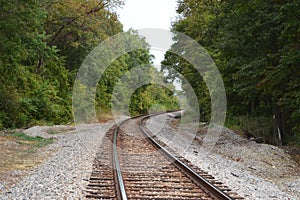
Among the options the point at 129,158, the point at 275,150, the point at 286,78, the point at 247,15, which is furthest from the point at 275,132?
the point at 129,158

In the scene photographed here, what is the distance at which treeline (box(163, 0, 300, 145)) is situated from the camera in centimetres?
1159

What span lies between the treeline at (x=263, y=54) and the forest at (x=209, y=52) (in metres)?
0.04

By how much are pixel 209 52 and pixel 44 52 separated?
10170mm

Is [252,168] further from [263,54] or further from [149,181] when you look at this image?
[263,54]

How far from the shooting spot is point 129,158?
10.4 m

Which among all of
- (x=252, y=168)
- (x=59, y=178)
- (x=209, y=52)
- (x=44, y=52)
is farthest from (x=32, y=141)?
(x=209, y=52)

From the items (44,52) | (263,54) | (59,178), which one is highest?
(44,52)

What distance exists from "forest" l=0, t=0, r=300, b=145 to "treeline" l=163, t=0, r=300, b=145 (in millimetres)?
37

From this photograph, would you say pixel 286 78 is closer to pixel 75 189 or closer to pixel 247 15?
pixel 247 15

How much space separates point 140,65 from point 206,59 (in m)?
36.5

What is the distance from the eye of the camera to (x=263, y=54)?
14.0 metres

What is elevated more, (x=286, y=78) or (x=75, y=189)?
(x=286, y=78)

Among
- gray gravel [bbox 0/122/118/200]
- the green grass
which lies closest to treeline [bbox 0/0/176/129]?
the green grass

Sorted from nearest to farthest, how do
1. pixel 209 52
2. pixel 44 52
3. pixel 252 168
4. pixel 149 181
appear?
pixel 149 181, pixel 252 168, pixel 44 52, pixel 209 52
